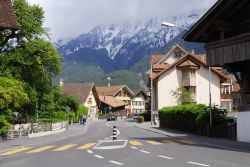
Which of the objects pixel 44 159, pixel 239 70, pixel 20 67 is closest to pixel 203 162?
pixel 44 159

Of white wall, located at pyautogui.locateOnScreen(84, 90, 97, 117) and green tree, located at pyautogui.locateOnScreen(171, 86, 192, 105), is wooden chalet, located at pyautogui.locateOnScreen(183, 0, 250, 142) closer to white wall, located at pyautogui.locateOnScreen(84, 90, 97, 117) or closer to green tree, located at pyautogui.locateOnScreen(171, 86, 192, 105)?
green tree, located at pyautogui.locateOnScreen(171, 86, 192, 105)

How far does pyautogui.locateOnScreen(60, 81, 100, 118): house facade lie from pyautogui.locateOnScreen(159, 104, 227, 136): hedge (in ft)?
230

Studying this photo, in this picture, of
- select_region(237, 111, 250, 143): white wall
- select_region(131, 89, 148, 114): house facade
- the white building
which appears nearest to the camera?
select_region(237, 111, 250, 143): white wall

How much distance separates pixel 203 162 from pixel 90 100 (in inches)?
4117

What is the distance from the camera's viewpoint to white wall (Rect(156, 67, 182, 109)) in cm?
Result: 8044

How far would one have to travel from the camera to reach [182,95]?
7225 centimetres

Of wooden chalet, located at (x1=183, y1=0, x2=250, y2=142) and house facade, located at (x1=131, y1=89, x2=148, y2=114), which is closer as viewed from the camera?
wooden chalet, located at (x1=183, y1=0, x2=250, y2=142)

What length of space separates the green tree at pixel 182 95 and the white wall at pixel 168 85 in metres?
4.40

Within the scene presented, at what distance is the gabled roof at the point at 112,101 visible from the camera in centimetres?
14112

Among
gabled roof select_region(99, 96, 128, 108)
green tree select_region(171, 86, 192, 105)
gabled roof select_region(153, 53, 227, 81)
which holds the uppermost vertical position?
gabled roof select_region(153, 53, 227, 81)

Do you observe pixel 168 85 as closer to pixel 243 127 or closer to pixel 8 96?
pixel 8 96

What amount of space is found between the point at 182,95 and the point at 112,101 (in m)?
73.2

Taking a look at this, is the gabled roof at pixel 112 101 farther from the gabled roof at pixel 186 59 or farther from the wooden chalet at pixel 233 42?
the wooden chalet at pixel 233 42

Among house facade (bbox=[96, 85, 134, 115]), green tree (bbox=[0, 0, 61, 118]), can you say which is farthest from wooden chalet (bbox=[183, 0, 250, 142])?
house facade (bbox=[96, 85, 134, 115])
